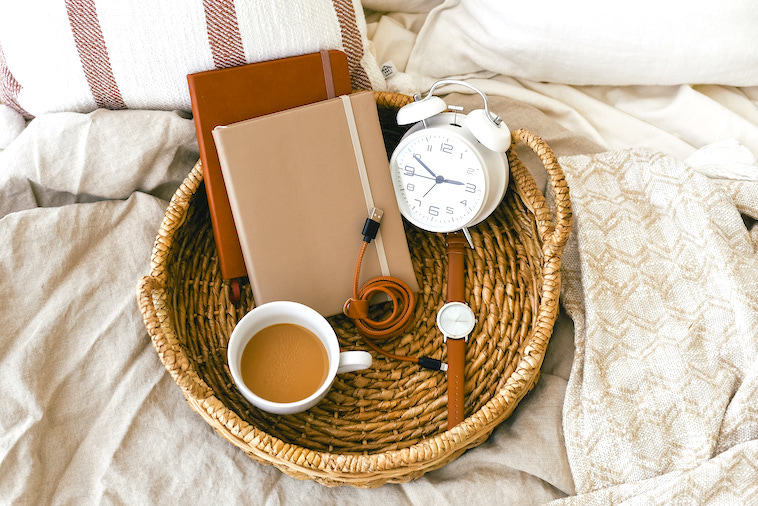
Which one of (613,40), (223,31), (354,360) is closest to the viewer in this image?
(354,360)

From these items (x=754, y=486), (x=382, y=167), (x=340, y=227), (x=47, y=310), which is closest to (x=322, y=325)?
(x=340, y=227)

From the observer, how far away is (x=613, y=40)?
3.50ft

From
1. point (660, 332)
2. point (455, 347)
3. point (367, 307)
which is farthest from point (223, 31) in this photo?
point (660, 332)

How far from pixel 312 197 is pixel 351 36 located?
289 mm

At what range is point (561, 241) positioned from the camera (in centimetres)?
87

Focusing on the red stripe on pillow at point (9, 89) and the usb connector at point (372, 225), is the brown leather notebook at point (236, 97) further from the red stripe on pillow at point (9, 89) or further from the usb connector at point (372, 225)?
the red stripe on pillow at point (9, 89)

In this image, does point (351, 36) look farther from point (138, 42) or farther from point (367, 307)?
point (367, 307)

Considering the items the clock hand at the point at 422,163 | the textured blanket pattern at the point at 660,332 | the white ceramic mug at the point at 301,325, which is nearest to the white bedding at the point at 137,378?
the textured blanket pattern at the point at 660,332

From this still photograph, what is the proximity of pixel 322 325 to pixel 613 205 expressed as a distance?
20.4 inches

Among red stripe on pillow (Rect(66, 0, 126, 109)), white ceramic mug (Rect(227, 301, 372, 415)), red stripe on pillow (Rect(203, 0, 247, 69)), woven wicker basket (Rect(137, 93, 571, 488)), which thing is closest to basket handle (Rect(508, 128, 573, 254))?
woven wicker basket (Rect(137, 93, 571, 488))

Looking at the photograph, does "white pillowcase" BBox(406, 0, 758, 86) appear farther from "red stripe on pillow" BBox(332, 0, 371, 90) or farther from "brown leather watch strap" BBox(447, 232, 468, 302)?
"brown leather watch strap" BBox(447, 232, 468, 302)

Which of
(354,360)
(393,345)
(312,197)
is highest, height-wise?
(312,197)

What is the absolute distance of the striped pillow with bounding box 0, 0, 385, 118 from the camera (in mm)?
924

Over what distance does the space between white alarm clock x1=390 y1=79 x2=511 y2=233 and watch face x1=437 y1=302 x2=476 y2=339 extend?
13 cm
